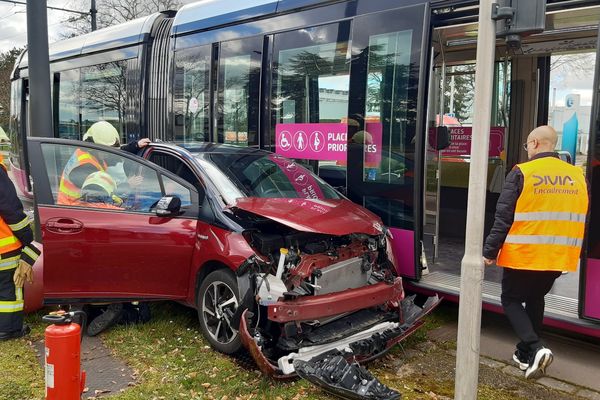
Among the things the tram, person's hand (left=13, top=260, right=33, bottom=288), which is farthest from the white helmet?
person's hand (left=13, top=260, right=33, bottom=288)

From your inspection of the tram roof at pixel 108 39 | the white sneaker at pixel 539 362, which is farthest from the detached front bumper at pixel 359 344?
the tram roof at pixel 108 39

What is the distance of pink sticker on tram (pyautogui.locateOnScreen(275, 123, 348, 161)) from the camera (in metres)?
5.96

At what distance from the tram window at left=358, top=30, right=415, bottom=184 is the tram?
1 cm

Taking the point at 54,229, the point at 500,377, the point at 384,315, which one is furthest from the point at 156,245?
→ the point at 500,377

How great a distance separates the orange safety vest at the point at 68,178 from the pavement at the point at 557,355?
11.3ft

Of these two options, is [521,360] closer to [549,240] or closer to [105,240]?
[549,240]

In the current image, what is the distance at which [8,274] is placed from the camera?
4.80m

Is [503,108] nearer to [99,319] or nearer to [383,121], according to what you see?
[383,121]

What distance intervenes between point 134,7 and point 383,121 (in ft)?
100

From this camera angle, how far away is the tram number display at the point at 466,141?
8.18 meters

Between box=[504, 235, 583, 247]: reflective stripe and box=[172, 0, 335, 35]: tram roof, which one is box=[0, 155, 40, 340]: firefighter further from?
box=[504, 235, 583, 247]: reflective stripe

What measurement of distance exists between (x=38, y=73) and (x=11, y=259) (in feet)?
8.24

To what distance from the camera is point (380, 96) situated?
5.49 metres

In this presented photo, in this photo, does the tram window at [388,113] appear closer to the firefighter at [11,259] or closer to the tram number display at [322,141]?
the tram number display at [322,141]
